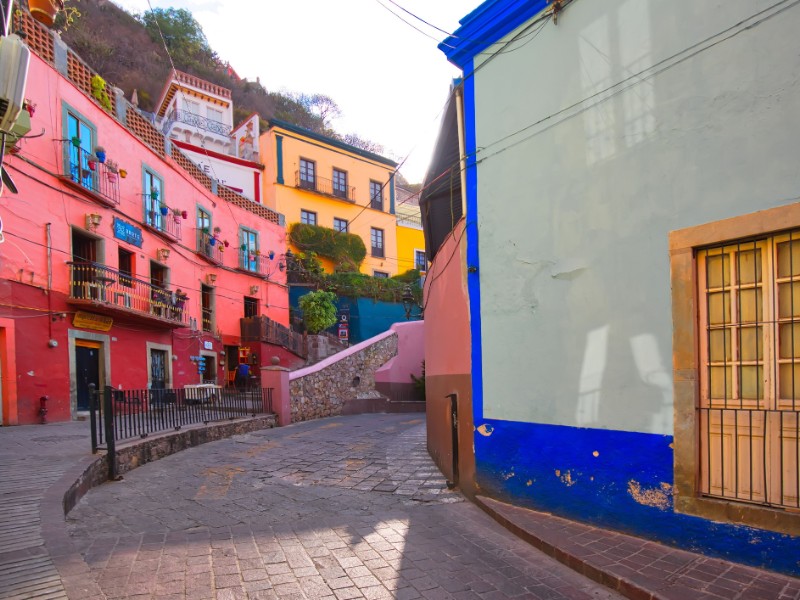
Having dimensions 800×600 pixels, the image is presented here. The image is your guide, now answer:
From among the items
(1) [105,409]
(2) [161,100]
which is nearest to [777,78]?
(1) [105,409]

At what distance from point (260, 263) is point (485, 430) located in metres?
19.7

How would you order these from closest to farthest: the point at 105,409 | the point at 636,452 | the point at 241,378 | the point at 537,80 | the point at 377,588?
the point at 377,588 → the point at 636,452 → the point at 537,80 → the point at 105,409 → the point at 241,378

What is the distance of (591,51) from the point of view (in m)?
4.92

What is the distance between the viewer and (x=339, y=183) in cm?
3083

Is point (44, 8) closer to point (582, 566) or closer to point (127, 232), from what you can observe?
point (582, 566)

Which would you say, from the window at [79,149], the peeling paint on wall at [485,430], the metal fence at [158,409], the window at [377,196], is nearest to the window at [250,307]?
the metal fence at [158,409]

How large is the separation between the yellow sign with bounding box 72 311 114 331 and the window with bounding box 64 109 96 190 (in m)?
3.49

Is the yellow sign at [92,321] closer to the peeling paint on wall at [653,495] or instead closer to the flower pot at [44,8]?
the flower pot at [44,8]

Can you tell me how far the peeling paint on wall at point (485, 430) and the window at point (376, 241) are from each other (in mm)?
26849

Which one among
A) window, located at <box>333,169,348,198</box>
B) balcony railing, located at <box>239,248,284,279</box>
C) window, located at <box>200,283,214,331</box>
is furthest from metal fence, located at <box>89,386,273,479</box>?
window, located at <box>333,169,348,198</box>

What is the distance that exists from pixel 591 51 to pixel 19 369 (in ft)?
43.5

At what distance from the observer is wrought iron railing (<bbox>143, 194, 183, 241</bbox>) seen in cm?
1652

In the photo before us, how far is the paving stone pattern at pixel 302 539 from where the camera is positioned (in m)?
3.57

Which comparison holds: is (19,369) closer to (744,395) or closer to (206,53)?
(744,395)
